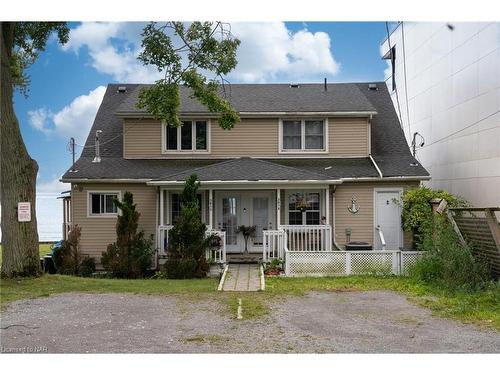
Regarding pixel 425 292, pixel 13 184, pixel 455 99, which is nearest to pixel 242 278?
pixel 425 292

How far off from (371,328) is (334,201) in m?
7.84

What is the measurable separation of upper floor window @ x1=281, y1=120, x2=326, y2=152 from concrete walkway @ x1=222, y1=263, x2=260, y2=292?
13.3 ft

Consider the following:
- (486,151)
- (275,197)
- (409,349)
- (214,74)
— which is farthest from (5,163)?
(486,151)

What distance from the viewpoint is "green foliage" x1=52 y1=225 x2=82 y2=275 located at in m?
14.1

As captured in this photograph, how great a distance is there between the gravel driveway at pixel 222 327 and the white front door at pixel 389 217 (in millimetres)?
5631

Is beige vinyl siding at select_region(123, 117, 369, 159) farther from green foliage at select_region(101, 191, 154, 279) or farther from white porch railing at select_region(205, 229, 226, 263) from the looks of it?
white porch railing at select_region(205, 229, 226, 263)

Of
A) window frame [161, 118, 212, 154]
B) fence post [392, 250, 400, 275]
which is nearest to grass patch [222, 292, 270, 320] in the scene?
fence post [392, 250, 400, 275]

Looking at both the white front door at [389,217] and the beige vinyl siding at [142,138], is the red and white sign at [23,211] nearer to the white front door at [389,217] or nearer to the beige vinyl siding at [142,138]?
the beige vinyl siding at [142,138]

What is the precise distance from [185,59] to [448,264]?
6.80m

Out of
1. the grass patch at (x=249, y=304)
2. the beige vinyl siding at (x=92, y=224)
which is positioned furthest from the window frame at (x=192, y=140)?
the grass patch at (x=249, y=304)

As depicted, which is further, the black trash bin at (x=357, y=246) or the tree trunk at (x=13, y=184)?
the black trash bin at (x=357, y=246)

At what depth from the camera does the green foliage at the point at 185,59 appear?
11188 millimetres

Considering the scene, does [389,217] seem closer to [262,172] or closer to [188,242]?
[262,172]

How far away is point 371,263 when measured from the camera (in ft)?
40.7
